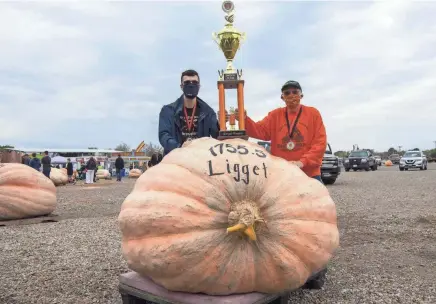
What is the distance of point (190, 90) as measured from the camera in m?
4.02

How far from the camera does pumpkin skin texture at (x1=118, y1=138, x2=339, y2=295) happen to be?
281 cm

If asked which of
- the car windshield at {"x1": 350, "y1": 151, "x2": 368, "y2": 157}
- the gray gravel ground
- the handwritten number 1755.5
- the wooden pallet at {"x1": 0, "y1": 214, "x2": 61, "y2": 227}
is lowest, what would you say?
the gray gravel ground

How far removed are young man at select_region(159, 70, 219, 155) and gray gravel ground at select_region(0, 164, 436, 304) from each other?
62.3 inches

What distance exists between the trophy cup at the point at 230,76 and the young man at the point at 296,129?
43cm

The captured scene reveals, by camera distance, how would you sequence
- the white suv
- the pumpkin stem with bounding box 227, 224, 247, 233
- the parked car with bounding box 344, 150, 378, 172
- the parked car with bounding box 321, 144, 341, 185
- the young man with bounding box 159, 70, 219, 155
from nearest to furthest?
the pumpkin stem with bounding box 227, 224, 247, 233 → the young man with bounding box 159, 70, 219, 155 → the parked car with bounding box 321, 144, 341, 185 → the white suv → the parked car with bounding box 344, 150, 378, 172

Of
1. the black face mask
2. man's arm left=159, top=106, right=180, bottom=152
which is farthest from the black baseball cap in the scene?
man's arm left=159, top=106, right=180, bottom=152

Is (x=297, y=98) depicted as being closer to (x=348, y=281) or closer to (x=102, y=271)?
(x=348, y=281)

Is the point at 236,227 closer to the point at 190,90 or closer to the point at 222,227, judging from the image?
the point at 222,227

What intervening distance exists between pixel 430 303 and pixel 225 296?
1962 mm

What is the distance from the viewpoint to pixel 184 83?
13.2 feet

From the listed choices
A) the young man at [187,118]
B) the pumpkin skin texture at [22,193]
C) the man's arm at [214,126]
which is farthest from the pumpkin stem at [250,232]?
the pumpkin skin texture at [22,193]

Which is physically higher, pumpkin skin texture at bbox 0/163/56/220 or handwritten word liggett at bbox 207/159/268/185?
handwritten word liggett at bbox 207/159/268/185

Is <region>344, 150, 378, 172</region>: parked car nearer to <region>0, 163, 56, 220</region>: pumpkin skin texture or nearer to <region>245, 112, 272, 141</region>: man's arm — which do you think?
<region>0, 163, 56, 220</region>: pumpkin skin texture

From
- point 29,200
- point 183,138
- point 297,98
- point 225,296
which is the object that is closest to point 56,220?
point 29,200
